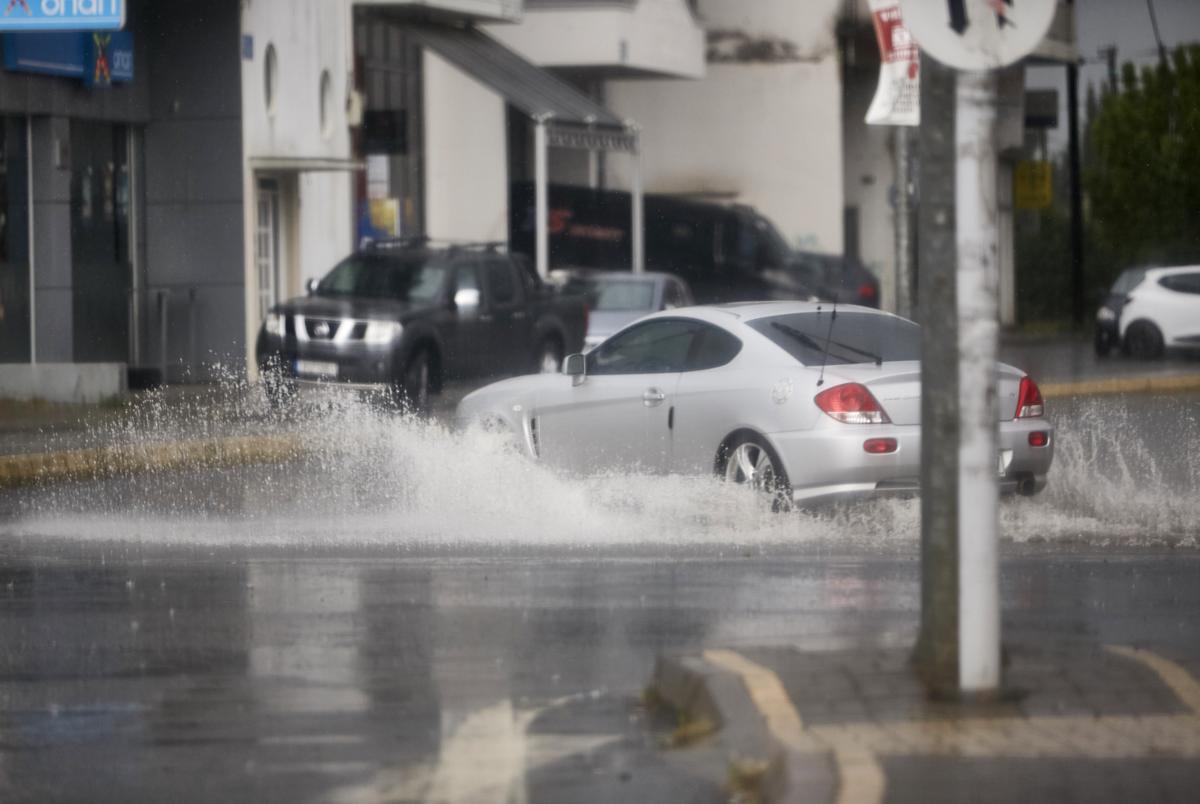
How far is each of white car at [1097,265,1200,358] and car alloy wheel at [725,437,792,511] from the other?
75.0ft

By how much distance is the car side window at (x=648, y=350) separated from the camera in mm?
13203

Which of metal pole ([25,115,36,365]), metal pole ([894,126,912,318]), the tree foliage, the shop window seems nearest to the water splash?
metal pole ([25,115,36,365])

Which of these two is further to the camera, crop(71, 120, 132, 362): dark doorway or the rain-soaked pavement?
crop(71, 120, 132, 362): dark doorway

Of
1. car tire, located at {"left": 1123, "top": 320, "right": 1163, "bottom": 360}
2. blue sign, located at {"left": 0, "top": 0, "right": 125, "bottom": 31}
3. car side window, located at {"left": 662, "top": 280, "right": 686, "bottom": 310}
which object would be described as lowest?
car tire, located at {"left": 1123, "top": 320, "right": 1163, "bottom": 360}

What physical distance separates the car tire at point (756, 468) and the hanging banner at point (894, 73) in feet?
15.6

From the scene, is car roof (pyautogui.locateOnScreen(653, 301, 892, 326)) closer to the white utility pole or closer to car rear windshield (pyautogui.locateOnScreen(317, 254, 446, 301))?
the white utility pole

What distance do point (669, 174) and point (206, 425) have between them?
29787 mm

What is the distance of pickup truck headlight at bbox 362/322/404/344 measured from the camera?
2177 cm

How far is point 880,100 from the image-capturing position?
54.4 ft

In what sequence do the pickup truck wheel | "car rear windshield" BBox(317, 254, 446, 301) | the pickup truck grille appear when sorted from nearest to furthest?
the pickup truck grille < "car rear windshield" BBox(317, 254, 446, 301) < the pickup truck wheel

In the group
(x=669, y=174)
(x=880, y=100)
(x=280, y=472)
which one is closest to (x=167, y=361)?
(x=280, y=472)

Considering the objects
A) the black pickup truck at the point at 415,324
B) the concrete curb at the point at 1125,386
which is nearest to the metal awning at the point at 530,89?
the black pickup truck at the point at 415,324

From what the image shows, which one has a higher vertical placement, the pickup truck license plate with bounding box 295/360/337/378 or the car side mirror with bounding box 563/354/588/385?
the car side mirror with bounding box 563/354/588/385

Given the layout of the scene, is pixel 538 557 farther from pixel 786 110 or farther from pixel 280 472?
pixel 786 110
